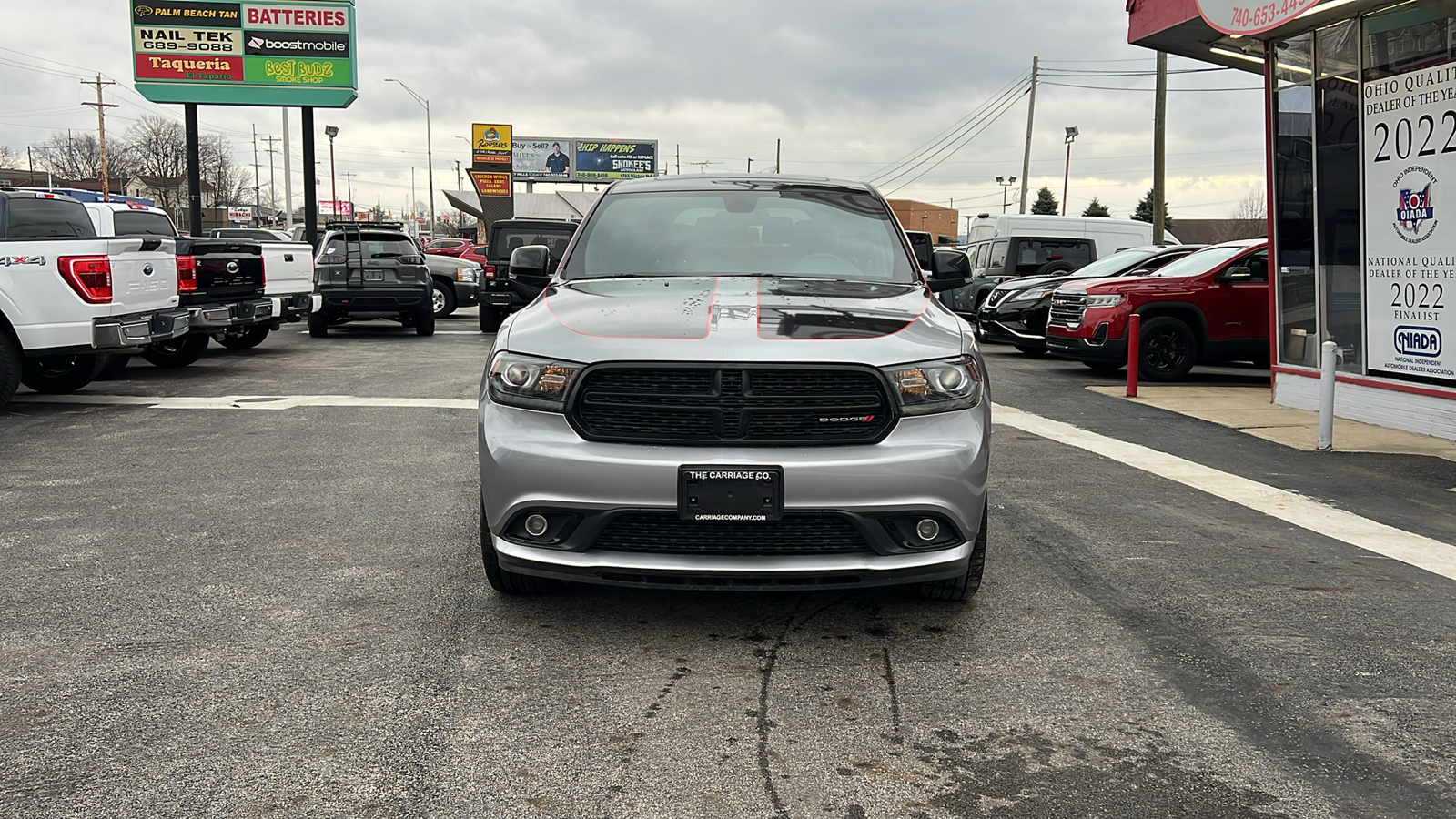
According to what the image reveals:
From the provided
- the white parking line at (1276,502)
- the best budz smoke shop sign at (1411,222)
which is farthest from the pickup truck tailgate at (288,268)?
the best budz smoke shop sign at (1411,222)

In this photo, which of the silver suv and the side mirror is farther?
the side mirror

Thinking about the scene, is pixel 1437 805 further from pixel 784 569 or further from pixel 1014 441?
pixel 1014 441

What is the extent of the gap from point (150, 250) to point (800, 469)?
29.8 feet

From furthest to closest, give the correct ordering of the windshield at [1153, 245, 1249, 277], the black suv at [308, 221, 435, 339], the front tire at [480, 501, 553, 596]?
the black suv at [308, 221, 435, 339] < the windshield at [1153, 245, 1249, 277] < the front tire at [480, 501, 553, 596]

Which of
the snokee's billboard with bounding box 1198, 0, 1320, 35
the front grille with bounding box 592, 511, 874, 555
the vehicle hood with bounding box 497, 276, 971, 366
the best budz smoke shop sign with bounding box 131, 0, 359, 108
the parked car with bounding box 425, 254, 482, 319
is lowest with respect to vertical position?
the front grille with bounding box 592, 511, 874, 555

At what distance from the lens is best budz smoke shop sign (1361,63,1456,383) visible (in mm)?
9273

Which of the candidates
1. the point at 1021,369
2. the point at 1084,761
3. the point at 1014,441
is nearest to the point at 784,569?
the point at 1084,761

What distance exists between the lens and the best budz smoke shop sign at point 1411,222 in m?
9.27

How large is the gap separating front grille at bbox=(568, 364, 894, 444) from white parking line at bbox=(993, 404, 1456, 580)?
3.16 m

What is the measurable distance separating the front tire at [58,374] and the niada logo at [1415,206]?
1183cm

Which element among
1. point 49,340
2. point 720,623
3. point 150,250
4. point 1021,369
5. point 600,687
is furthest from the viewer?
point 1021,369

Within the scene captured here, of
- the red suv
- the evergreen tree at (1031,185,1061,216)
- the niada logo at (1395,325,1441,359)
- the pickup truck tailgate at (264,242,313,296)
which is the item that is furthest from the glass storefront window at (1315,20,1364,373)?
the evergreen tree at (1031,185,1061,216)

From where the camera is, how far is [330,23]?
27031mm

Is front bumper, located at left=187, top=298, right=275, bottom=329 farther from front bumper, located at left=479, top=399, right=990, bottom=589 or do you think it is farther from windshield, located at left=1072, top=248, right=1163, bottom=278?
windshield, located at left=1072, top=248, right=1163, bottom=278
